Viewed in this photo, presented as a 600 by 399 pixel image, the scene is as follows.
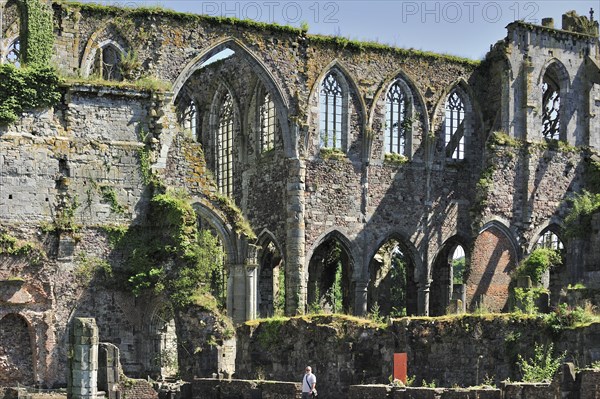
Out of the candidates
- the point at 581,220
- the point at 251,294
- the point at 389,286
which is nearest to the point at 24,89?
the point at 251,294

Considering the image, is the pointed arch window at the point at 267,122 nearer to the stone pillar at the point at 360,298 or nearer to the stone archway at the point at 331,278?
the stone archway at the point at 331,278

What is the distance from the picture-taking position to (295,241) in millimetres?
43438

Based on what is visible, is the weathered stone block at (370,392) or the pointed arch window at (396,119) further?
the pointed arch window at (396,119)

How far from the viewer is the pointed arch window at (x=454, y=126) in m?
47.2

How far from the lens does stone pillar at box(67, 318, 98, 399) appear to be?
2942cm

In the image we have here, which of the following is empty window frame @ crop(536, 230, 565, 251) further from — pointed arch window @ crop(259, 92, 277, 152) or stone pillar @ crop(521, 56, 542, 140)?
pointed arch window @ crop(259, 92, 277, 152)

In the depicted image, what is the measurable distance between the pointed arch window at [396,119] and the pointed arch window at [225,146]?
6.00 m

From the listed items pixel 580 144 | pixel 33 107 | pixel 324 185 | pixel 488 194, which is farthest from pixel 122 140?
pixel 580 144

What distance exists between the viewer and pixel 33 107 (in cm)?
3619

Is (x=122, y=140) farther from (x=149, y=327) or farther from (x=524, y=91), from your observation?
(x=524, y=91)

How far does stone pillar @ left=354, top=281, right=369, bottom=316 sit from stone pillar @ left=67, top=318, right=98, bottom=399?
654 inches

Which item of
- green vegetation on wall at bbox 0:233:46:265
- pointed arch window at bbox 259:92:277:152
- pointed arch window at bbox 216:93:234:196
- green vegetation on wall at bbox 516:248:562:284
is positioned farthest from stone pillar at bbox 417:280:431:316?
green vegetation on wall at bbox 0:233:46:265

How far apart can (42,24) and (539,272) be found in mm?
18113

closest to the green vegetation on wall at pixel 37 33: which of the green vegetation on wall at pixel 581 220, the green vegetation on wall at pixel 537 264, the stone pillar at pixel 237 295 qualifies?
the stone pillar at pixel 237 295
